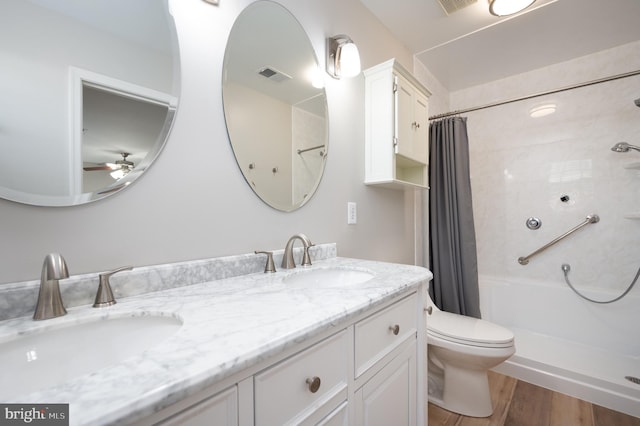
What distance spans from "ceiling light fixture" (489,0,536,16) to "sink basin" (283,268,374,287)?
67.1 inches

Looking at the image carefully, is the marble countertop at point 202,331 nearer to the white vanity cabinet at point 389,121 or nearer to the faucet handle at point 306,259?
the faucet handle at point 306,259

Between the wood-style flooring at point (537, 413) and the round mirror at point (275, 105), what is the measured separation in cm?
143

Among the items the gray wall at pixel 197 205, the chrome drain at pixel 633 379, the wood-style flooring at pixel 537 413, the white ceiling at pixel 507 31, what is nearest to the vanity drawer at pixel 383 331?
the gray wall at pixel 197 205

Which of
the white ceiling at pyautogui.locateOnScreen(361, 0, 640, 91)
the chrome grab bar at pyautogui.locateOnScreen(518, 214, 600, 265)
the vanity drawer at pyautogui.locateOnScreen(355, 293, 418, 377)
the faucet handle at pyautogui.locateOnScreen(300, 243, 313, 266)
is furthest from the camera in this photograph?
the chrome grab bar at pyautogui.locateOnScreen(518, 214, 600, 265)

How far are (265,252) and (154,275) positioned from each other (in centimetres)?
36

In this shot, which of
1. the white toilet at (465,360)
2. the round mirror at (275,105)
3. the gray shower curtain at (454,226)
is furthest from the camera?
the gray shower curtain at (454,226)

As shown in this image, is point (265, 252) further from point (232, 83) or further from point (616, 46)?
point (616, 46)

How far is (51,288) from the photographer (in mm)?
550

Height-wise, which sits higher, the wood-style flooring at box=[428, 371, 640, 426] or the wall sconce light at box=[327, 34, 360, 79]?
the wall sconce light at box=[327, 34, 360, 79]

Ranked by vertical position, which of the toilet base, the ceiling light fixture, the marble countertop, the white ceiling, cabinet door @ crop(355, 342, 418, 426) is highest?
the white ceiling

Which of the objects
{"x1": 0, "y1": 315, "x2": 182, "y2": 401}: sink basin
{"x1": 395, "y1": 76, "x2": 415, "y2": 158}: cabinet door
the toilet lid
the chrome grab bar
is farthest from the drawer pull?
the chrome grab bar

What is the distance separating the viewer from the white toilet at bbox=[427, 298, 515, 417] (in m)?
→ 1.33

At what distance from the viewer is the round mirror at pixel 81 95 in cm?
59

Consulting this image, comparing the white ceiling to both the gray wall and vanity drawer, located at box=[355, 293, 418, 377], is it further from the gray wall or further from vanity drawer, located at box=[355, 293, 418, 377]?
vanity drawer, located at box=[355, 293, 418, 377]
